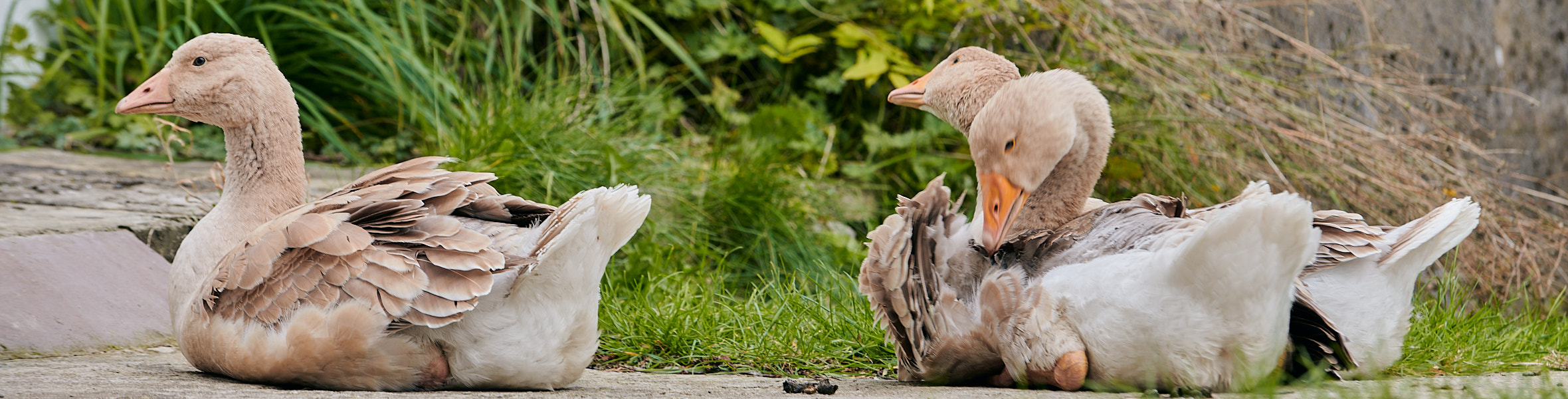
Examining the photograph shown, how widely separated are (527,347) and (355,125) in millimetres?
3753

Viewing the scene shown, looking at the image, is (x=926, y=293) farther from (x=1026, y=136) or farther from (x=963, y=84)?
(x=963, y=84)

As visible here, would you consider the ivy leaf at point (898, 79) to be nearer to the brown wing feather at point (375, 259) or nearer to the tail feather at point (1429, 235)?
the tail feather at point (1429, 235)

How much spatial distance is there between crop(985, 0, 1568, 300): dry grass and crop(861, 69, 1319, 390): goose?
8.98ft

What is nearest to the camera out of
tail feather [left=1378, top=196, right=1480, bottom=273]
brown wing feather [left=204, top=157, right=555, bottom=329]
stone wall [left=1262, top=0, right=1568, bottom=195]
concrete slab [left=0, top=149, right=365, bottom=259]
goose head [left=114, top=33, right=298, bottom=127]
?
brown wing feather [left=204, top=157, right=555, bottom=329]

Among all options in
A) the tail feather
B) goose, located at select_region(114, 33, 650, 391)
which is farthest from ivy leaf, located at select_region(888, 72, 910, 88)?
goose, located at select_region(114, 33, 650, 391)

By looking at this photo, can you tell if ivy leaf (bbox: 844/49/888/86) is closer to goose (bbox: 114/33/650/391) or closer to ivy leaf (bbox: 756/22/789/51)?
ivy leaf (bbox: 756/22/789/51)

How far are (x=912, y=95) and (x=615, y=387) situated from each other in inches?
60.0

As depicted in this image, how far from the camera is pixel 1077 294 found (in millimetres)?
2508

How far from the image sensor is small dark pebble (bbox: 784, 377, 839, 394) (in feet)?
8.77

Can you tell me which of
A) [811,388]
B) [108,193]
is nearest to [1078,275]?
[811,388]

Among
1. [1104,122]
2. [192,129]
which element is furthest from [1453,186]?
[192,129]

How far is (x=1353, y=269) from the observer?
275 cm

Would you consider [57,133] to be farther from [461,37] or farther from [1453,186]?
[1453,186]

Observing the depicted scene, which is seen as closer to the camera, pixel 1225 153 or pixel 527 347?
pixel 527 347
